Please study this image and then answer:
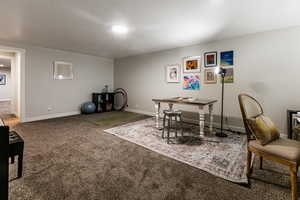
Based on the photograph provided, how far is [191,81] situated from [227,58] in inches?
44.0

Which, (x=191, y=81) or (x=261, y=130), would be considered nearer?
(x=261, y=130)

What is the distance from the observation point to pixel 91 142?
9.09ft

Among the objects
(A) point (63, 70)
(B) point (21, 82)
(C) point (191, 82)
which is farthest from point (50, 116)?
(C) point (191, 82)

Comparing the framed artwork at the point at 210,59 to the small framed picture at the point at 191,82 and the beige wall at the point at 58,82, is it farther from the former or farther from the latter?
the beige wall at the point at 58,82

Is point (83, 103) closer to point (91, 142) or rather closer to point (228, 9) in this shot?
point (91, 142)

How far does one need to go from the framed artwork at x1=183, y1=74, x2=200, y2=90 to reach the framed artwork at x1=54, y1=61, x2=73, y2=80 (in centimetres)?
418

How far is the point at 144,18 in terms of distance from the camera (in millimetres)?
2570

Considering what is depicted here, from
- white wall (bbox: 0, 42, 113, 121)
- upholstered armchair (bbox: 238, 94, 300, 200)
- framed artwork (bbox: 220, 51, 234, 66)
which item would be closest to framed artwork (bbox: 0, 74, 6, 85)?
white wall (bbox: 0, 42, 113, 121)

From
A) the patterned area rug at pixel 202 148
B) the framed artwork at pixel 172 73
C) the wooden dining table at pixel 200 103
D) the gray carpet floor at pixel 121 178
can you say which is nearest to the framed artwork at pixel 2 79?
the gray carpet floor at pixel 121 178

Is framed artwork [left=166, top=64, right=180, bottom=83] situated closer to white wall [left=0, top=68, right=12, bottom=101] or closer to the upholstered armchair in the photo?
the upholstered armchair

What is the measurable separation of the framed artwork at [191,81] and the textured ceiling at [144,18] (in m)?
1.03

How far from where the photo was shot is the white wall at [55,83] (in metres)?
4.31

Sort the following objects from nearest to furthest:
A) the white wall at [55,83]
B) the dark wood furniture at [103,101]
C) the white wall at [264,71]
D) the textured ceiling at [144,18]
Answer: the textured ceiling at [144,18], the white wall at [264,71], the white wall at [55,83], the dark wood furniture at [103,101]

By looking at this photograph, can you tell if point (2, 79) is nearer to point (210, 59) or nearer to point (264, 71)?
point (210, 59)
